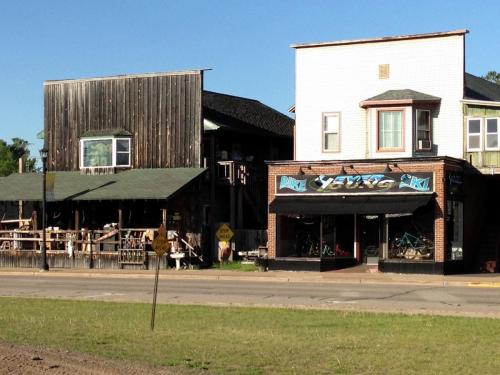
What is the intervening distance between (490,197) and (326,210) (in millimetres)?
8737

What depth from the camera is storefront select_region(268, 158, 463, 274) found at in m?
32.8

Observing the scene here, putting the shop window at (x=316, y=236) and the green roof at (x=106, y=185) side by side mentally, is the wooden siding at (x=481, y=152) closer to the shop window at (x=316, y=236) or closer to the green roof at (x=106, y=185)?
the shop window at (x=316, y=236)

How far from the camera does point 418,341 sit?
12.9m

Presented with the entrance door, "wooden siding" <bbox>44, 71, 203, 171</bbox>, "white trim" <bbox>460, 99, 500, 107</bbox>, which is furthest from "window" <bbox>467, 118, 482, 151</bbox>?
"wooden siding" <bbox>44, 71, 203, 171</bbox>

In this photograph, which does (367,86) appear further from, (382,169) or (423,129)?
(382,169)

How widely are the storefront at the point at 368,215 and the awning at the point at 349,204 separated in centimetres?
4

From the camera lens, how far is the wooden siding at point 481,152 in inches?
1364

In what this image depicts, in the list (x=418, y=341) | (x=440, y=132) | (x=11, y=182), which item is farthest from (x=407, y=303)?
(x=11, y=182)

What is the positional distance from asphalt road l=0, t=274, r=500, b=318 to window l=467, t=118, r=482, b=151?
8.78 m

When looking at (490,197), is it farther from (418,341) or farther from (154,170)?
(418,341)

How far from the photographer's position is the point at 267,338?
13.3 metres

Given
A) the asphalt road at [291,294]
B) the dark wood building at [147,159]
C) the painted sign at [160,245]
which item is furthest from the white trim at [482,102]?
the painted sign at [160,245]

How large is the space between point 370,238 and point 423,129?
483 centimetres

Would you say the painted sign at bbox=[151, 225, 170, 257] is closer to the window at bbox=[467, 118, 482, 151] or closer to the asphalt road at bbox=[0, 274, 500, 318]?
the asphalt road at bbox=[0, 274, 500, 318]
